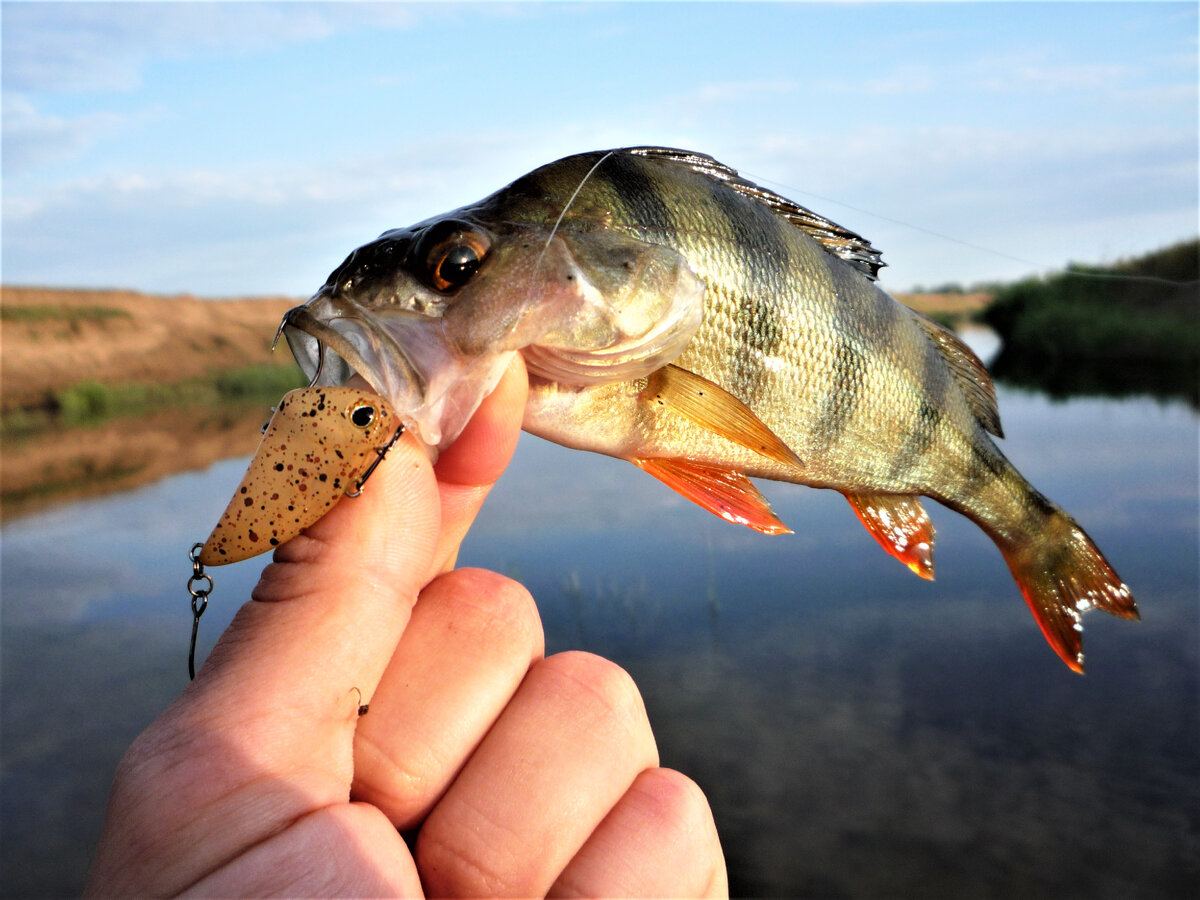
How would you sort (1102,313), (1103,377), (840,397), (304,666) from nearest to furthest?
(304,666), (840,397), (1102,313), (1103,377)

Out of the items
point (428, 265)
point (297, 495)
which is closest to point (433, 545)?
point (297, 495)

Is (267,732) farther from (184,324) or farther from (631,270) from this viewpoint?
(184,324)

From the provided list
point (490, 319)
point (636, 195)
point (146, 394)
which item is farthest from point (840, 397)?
point (146, 394)

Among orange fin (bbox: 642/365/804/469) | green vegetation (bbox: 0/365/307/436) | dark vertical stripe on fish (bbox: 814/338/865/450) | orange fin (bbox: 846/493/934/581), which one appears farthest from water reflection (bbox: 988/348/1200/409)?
orange fin (bbox: 642/365/804/469)

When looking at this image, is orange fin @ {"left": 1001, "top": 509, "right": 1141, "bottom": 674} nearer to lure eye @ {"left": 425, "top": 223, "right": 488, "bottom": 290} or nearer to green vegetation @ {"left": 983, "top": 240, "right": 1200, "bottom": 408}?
lure eye @ {"left": 425, "top": 223, "right": 488, "bottom": 290}

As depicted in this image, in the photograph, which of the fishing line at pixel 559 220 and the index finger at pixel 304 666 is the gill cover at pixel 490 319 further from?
the index finger at pixel 304 666

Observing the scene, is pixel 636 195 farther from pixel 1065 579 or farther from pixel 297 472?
pixel 1065 579

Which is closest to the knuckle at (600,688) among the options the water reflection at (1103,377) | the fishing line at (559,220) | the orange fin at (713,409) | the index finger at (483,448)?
the index finger at (483,448)
